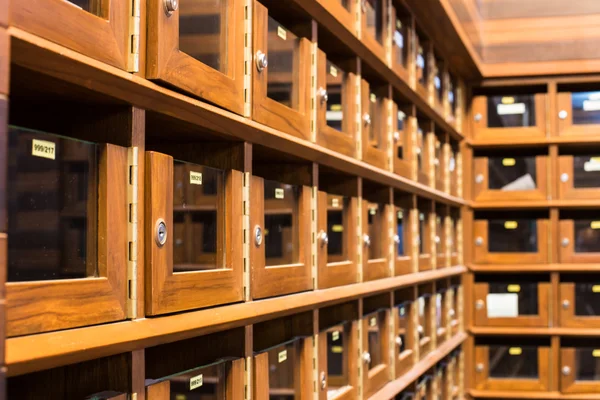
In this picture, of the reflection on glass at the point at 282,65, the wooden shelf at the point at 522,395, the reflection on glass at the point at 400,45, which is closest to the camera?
the reflection on glass at the point at 282,65

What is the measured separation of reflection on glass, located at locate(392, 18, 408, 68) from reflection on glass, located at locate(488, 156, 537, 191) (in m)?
1.46

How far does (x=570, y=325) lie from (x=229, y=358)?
3.01m

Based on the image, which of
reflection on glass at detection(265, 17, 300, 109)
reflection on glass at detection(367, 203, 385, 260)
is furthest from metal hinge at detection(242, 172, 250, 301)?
reflection on glass at detection(367, 203, 385, 260)

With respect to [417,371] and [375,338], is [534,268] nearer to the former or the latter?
[417,371]

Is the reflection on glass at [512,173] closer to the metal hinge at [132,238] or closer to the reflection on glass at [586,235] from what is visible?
the reflection on glass at [586,235]

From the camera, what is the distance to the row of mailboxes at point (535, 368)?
3.93m

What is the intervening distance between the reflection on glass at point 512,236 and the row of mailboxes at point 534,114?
0.43m

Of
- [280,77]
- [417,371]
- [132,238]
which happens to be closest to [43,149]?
Answer: [132,238]

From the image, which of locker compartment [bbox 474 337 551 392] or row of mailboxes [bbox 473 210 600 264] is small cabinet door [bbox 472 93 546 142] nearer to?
row of mailboxes [bbox 473 210 600 264]

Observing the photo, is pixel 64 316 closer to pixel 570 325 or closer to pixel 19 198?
pixel 19 198

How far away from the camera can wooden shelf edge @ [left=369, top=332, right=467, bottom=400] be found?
234 cm

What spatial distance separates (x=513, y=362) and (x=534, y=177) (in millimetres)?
915

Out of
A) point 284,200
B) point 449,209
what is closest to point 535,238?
point 449,209

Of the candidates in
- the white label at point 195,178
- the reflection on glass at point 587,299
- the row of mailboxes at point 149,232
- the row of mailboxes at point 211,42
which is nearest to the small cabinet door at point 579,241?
the reflection on glass at point 587,299
